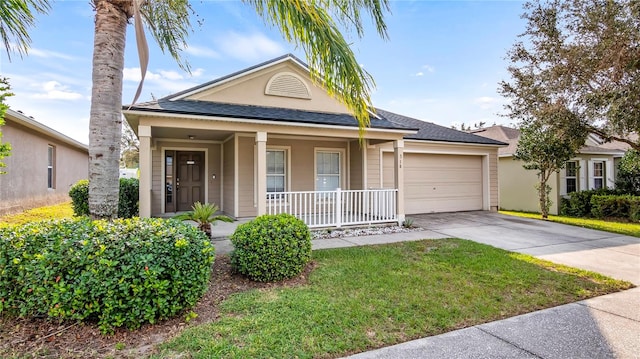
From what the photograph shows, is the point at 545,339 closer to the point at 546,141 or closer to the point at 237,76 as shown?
the point at 237,76

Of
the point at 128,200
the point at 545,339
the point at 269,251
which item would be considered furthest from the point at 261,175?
the point at 545,339

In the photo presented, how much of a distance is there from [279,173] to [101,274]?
24.4 ft

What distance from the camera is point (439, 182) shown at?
41.1 feet

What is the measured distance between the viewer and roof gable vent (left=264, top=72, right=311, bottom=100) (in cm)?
1014

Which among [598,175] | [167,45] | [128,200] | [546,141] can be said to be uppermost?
[167,45]

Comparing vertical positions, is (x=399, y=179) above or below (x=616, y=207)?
above

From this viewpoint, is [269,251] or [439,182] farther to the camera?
[439,182]

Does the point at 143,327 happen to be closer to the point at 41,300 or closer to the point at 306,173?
the point at 41,300

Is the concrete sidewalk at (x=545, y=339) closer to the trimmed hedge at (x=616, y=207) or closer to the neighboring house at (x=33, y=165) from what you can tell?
the trimmed hedge at (x=616, y=207)

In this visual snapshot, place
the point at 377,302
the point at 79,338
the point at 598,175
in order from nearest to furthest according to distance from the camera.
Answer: the point at 79,338 < the point at 377,302 < the point at 598,175

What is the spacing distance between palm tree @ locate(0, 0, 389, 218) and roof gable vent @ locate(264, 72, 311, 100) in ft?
13.2

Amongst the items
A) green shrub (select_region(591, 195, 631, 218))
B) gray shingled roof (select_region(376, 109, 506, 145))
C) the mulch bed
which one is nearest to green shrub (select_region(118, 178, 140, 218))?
the mulch bed

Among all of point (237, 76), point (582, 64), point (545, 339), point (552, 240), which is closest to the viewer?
point (545, 339)

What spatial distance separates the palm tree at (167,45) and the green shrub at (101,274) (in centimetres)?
91
